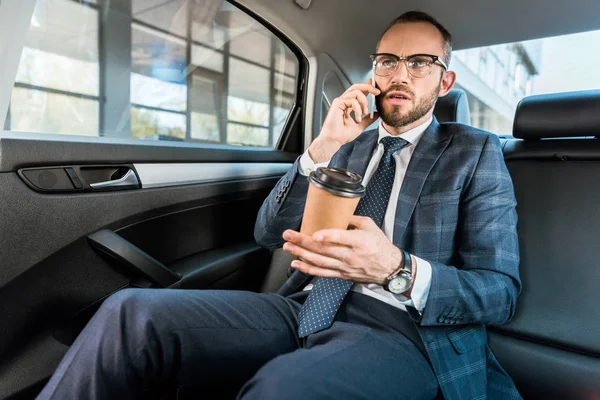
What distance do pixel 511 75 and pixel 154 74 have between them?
1439 mm

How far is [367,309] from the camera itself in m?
1.21

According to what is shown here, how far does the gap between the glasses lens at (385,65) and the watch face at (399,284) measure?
2.18 feet

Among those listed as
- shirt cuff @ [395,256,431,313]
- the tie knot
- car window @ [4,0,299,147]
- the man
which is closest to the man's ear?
the man

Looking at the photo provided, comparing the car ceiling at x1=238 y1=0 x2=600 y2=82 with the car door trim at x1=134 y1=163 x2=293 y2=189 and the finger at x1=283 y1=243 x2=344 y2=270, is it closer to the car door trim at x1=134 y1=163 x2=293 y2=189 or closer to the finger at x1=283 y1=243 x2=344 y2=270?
the car door trim at x1=134 y1=163 x2=293 y2=189

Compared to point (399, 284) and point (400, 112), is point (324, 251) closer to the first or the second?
point (399, 284)

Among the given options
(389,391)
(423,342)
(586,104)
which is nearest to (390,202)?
(423,342)

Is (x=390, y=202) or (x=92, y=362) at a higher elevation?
(x=390, y=202)

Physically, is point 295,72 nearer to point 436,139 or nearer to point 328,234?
point 436,139

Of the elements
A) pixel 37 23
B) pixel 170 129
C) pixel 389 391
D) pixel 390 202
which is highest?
pixel 37 23

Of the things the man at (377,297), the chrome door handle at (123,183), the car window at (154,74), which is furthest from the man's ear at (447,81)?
the chrome door handle at (123,183)

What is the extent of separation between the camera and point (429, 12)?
1913 millimetres

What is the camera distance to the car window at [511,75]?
1761mm

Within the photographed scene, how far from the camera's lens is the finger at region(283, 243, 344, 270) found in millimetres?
894

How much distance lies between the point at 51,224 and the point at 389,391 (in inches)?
39.5
